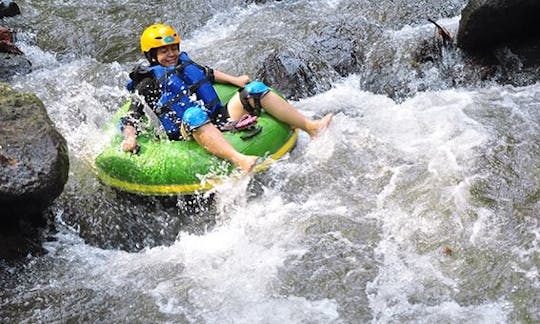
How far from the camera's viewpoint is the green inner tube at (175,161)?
528cm

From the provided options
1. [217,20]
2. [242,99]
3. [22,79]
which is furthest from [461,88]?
[22,79]

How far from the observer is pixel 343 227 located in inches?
192

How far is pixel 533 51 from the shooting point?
270 inches

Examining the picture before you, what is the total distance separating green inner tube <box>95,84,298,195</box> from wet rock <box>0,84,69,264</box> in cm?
71

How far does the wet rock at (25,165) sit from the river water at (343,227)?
1.03ft

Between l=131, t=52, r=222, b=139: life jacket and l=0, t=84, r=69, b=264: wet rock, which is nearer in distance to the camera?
l=0, t=84, r=69, b=264: wet rock

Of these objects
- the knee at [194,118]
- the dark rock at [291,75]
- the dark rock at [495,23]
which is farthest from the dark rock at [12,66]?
the dark rock at [495,23]

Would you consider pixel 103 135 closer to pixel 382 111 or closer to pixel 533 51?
pixel 382 111

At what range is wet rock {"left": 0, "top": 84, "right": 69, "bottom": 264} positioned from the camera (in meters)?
4.56

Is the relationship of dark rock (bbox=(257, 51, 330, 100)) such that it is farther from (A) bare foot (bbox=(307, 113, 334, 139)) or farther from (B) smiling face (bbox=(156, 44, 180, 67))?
(B) smiling face (bbox=(156, 44, 180, 67))

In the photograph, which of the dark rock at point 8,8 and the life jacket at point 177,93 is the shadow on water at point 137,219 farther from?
the dark rock at point 8,8

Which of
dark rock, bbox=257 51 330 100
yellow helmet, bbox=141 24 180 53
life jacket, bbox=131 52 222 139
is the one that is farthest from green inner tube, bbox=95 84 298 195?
dark rock, bbox=257 51 330 100

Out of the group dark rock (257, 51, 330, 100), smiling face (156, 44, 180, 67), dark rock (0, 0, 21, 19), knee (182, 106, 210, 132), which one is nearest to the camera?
knee (182, 106, 210, 132)

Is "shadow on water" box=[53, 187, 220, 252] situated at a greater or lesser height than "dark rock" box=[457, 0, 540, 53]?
lesser
